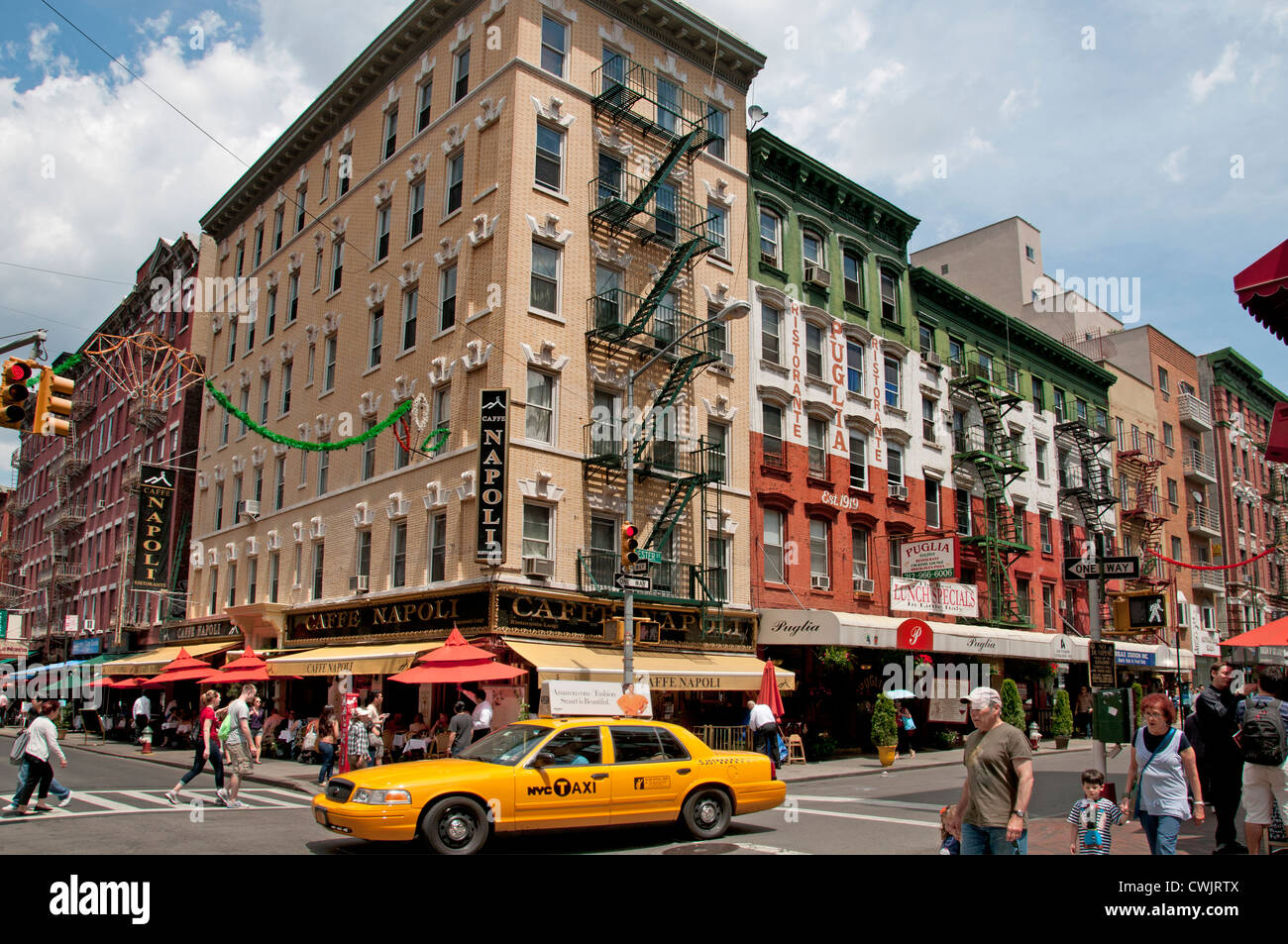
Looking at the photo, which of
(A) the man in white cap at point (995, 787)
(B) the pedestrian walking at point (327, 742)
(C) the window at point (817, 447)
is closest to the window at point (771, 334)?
(C) the window at point (817, 447)

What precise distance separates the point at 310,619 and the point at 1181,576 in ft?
140

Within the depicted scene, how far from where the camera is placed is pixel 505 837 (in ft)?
38.7

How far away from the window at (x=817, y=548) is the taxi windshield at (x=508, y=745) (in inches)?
743

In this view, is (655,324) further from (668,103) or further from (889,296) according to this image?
(889,296)

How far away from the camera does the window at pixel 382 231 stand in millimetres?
29875

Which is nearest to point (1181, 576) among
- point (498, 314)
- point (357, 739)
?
point (498, 314)

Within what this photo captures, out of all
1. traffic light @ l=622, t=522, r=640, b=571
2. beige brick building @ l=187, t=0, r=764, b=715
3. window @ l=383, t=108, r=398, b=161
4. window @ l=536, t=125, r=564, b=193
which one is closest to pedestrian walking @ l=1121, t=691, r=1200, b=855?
traffic light @ l=622, t=522, r=640, b=571

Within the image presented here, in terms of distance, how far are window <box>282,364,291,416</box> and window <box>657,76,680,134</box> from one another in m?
15.8

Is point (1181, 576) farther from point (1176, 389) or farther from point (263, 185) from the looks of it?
point (263, 185)

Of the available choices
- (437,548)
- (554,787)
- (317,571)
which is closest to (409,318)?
(437,548)

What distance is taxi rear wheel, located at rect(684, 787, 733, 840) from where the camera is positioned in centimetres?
1205

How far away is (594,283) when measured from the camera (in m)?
25.9

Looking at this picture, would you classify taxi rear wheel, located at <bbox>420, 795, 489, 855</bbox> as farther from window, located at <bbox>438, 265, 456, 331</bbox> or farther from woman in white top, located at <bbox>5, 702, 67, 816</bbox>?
window, located at <bbox>438, 265, 456, 331</bbox>
